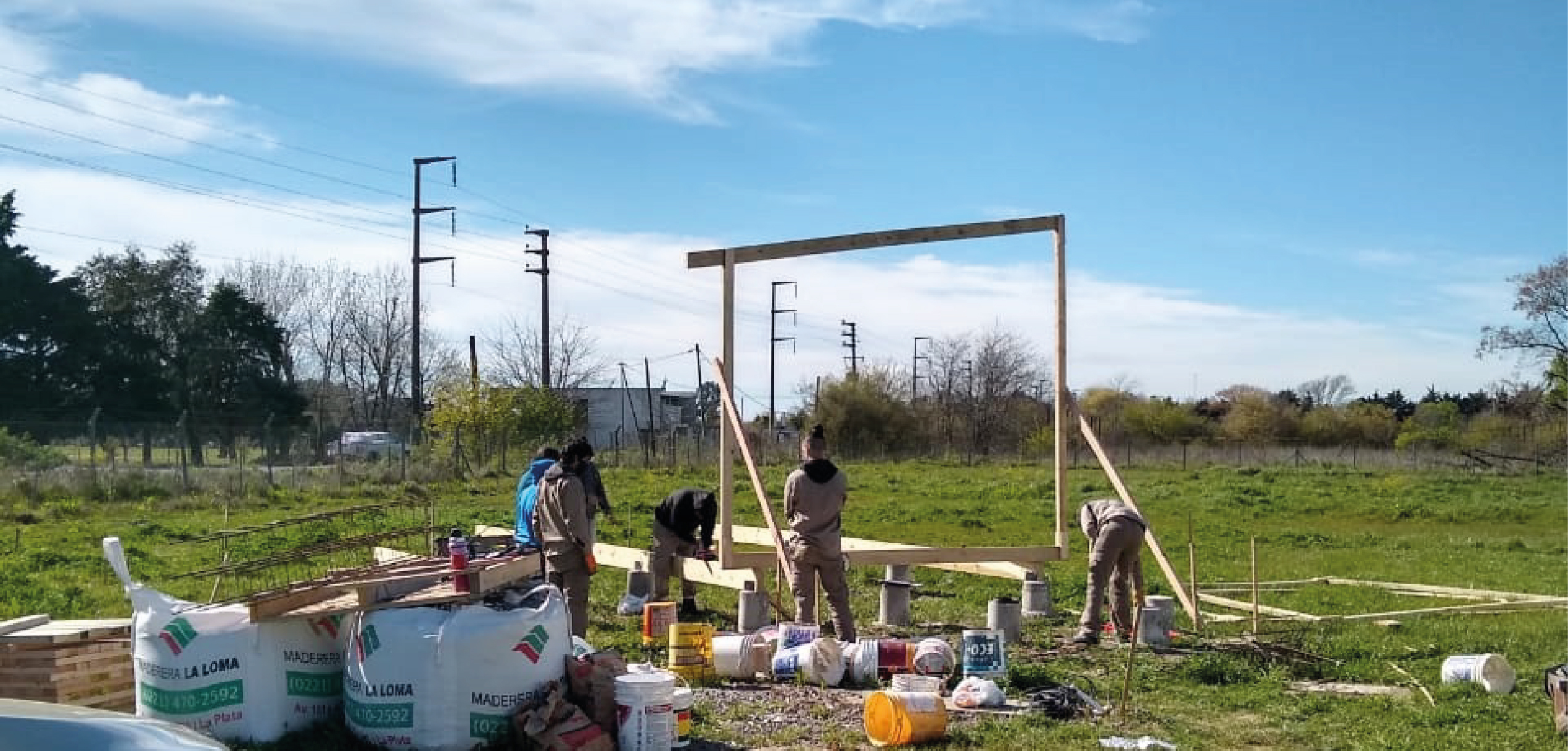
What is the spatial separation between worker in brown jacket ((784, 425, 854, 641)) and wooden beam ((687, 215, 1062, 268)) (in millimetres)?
2435

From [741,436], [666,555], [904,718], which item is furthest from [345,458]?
[904,718]

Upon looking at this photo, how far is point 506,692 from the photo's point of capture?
7430 mm

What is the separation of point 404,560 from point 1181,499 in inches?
937

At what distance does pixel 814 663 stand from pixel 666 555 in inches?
161

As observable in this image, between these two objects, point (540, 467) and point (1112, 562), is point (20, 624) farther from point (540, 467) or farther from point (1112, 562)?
point (1112, 562)

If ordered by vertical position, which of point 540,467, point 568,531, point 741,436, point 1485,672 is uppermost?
point 741,436

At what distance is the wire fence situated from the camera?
2633 cm

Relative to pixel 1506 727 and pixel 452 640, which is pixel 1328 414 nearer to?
pixel 1506 727

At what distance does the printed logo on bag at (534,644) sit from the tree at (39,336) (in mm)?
39327

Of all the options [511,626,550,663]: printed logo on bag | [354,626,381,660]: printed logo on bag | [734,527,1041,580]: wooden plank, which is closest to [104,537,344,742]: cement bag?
[354,626,381,660]: printed logo on bag

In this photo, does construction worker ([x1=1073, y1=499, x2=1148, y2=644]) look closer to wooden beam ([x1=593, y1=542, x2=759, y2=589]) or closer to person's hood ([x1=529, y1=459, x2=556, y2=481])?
wooden beam ([x1=593, y1=542, x2=759, y2=589])

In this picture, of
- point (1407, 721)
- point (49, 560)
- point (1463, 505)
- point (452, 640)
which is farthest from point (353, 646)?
point (1463, 505)

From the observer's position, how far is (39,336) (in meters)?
42.8

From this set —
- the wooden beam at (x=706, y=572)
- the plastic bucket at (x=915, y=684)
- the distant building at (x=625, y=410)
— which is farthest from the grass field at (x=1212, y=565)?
the distant building at (x=625, y=410)
